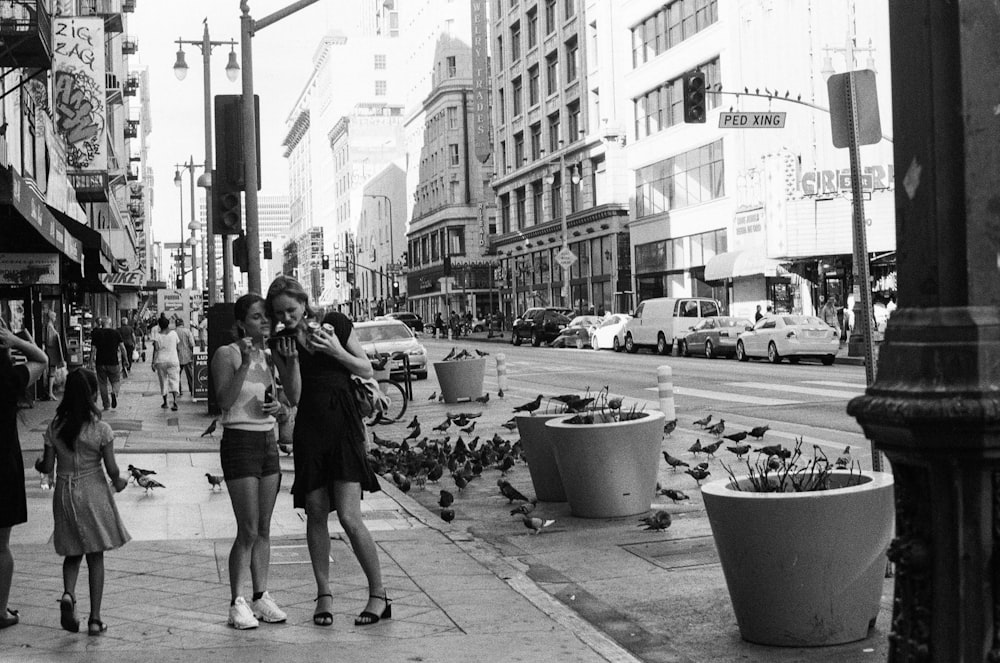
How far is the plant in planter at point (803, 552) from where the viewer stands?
18.9 ft

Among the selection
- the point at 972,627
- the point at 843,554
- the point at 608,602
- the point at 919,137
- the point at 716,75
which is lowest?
the point at 608,602

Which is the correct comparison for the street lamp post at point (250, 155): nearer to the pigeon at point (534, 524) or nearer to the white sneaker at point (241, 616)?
the pigeon at point (534, 524)

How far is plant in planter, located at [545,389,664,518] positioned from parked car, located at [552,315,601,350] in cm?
3947

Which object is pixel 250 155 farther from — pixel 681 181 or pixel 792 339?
pixel 681 181

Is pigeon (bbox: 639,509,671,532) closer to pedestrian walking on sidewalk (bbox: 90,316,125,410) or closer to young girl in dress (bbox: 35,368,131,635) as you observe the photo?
young girl in dress (bbox: 35,368,131,635)

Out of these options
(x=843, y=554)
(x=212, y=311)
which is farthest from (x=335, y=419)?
(x=212, y=311)

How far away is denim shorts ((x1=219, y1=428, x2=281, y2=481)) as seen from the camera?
6398 mm

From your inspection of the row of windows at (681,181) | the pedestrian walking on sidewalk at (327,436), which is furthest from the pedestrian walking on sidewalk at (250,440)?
the row of windows at (681,181)

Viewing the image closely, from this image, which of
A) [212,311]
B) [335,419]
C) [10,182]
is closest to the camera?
[335,419]

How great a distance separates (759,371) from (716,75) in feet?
84.6

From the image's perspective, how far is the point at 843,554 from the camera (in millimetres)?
5809

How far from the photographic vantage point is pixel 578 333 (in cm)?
5022

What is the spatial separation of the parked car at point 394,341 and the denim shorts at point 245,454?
23108mm

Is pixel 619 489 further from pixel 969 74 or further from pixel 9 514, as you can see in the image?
pixel 969 74
